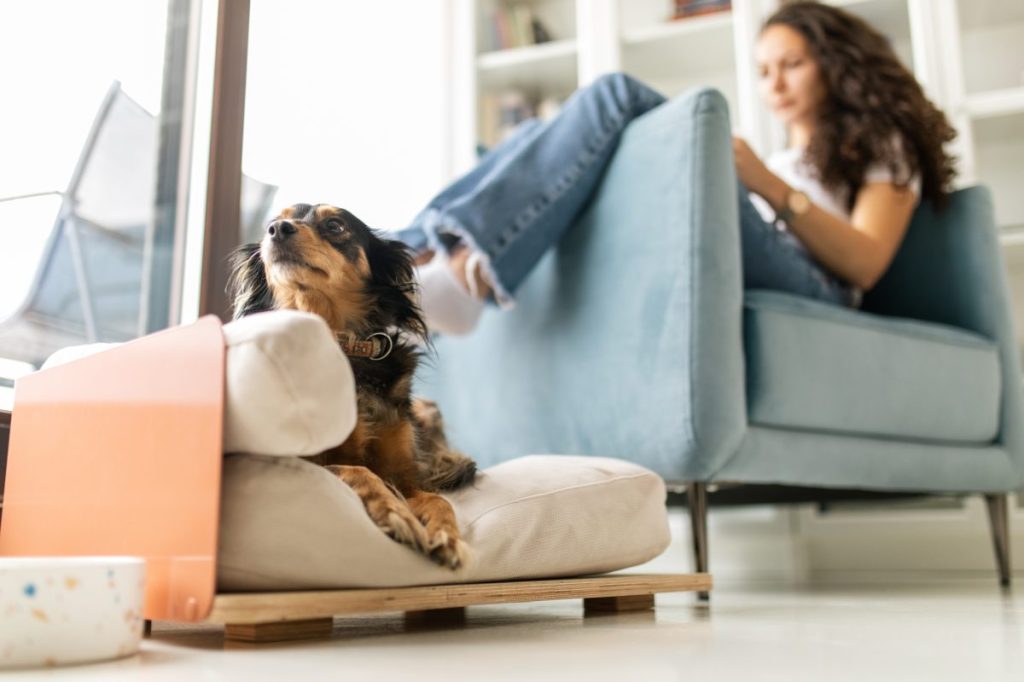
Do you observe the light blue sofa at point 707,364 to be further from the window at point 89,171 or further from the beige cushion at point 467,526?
the window at point 89,171

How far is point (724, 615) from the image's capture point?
136 centimetres

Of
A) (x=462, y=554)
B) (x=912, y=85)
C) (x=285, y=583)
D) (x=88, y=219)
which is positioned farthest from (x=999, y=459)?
(x=88, y=219)

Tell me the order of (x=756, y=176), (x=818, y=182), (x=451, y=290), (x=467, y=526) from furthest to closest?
(x=818, y=182) → (x=756, y=176) → (x=451, y=290) → (x=467, y=526)

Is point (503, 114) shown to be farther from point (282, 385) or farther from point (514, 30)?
point (282, 385)

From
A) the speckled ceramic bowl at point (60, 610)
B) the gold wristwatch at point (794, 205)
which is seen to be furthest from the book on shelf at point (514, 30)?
the speckled ceramic bowl at point (60, 610)

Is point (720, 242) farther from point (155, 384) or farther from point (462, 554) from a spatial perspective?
point (155, 384)

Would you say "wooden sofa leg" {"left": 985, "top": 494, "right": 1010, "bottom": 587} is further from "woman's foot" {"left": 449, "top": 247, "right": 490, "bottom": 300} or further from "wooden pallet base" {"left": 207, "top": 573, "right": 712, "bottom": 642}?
"woman's foot" {"left": 449, "top": 247, "right": 490, "bottom": 300}

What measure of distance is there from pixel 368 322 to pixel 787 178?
63.5 inches

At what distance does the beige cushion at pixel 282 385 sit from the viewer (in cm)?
88

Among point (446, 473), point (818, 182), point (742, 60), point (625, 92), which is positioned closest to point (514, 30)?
point (742, 60)

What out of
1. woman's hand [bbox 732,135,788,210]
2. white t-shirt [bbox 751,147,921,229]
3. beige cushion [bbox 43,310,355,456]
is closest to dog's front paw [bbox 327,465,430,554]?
beige cushion [bbox 43,310,355,456]

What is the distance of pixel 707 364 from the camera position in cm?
153

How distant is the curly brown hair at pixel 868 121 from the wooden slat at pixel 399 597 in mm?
1345

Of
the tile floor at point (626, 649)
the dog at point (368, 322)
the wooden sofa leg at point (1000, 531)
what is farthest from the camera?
the wooden sofa leg at point (1000, 531)
